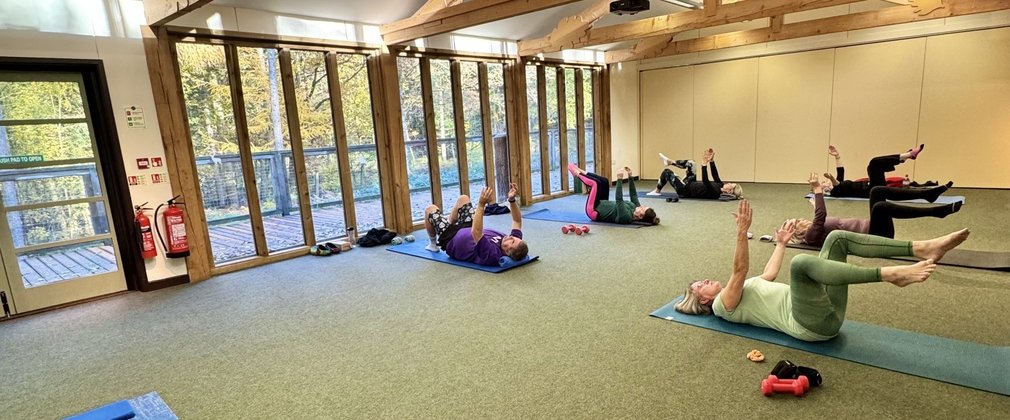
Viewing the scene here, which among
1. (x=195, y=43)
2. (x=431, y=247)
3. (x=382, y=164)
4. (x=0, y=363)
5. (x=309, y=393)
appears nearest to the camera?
(x=309, y=393)

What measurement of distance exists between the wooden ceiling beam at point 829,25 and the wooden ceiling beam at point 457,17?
4863mm

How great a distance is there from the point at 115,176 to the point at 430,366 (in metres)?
3.76

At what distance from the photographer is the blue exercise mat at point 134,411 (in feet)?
8.46

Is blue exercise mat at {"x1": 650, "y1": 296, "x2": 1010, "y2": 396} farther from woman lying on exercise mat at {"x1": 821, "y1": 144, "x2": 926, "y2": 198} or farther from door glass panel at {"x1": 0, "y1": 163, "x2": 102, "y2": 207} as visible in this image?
door glass panel at {"x1": 0, "y1": 163, "x2": 102, "y2": 207}

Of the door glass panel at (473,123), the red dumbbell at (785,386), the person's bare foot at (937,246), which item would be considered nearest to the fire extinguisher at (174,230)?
the door glass panel at (473,123)

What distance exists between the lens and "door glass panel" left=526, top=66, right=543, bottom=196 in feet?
29.5

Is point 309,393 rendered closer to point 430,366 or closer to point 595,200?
point 430,366

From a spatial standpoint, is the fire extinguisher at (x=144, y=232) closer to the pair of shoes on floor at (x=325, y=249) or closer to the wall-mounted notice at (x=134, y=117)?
the wall-mounted notice at (x=134, y=117)

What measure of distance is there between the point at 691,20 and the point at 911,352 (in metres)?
4.63

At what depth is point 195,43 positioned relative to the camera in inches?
203

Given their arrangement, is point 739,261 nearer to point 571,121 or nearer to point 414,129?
point 414,129

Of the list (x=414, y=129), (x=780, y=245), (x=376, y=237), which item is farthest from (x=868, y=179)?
(x=376, y=237)

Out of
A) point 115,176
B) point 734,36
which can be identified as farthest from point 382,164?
point 734,36

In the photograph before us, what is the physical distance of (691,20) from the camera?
6.29 m
